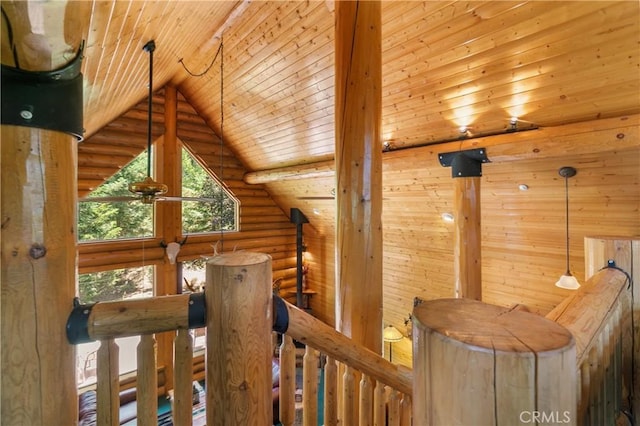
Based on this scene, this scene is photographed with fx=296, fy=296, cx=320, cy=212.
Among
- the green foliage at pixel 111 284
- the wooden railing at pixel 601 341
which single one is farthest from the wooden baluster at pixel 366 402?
the green foliage at pixel 111 284

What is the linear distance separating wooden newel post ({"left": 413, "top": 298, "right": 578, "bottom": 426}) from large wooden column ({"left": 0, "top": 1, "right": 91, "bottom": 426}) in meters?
0.85

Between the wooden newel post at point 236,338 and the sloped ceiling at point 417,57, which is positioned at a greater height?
the sloped ceiling at point 417,57

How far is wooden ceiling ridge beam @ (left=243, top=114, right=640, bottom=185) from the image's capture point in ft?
7.75

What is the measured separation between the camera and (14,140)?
2.20 ft

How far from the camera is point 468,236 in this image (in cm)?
322

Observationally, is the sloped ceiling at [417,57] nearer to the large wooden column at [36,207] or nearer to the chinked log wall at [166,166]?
the large wooden column at [36,207]

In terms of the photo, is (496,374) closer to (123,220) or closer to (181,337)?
(181,337)

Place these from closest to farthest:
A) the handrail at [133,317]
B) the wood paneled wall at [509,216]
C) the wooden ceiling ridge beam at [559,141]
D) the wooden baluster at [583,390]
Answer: the handrail at [133,317] < the wooden baluster at [583,390] < the wooden ceiling ridge beam at [559,141] < the wood paneled wall at [509,216]

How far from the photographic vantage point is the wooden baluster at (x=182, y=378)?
2.85ft

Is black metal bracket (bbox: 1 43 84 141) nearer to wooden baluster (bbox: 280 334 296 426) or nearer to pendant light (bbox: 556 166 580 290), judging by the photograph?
wooden baluster (bbox: 280 334 296 426)

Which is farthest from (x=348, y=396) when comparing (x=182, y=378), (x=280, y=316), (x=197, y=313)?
(x=197, y=313)

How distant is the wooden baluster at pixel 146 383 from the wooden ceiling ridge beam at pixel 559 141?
10.6 feet

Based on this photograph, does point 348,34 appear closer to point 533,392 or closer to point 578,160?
point 533,392

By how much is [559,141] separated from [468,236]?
3.89ft
